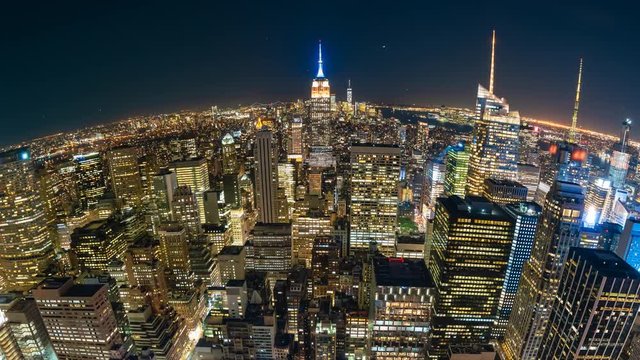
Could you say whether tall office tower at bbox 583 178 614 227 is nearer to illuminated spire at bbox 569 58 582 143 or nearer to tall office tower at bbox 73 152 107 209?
illuminated spire at bbox 569 58 582 143

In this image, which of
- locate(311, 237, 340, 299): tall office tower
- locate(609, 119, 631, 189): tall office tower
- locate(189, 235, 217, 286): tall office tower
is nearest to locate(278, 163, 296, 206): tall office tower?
locate(311, 237, 340, 299): tall office tower

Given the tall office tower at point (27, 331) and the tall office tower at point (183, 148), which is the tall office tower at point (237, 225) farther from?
the tall office tower at point (27, 331)

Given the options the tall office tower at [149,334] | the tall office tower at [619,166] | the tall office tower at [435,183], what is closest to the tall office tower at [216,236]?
the tall office tower at [149,334]

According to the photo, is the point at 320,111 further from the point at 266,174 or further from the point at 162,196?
the point at 162,196

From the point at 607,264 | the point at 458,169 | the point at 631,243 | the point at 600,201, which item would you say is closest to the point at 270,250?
the point at 607,264

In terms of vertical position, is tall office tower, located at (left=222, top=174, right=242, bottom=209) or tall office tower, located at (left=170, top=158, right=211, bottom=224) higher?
tall office tower, located at (left=170, top=158, right=211, bottom=224)
